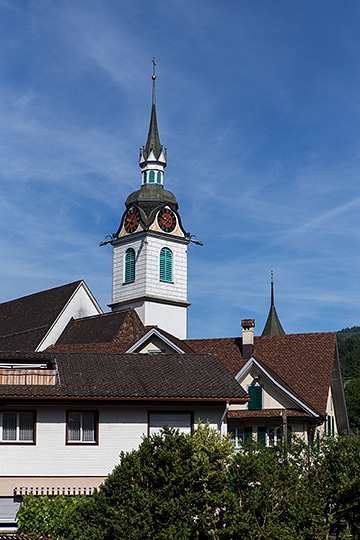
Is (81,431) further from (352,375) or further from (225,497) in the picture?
(352,375)

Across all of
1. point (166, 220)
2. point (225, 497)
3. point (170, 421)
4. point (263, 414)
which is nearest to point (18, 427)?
point (170, 421)

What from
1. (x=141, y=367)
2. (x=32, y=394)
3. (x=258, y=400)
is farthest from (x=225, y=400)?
(x=258, y=400)

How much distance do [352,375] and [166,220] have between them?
5631cm

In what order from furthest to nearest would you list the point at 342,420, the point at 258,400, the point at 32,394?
the point at 342,420 → the point at 258,400 → the point at 32,394

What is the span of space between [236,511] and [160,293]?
4934 cm

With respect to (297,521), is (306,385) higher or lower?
higher

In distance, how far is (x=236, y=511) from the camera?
65.2 feet

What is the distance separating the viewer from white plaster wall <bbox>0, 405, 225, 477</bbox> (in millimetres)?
27297

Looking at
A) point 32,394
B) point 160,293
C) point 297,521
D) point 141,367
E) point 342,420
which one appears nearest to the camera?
point 297,521

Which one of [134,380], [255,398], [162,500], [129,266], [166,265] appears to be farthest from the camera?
[129,266]

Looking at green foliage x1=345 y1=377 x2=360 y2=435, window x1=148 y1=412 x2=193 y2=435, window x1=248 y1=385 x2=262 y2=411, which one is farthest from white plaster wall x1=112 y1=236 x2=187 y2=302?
window x1=148 y1=412 x2=193 y2=435

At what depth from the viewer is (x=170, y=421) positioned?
92.8 feet

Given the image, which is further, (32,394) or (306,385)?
(306,385)

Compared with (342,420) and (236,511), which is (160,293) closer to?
(342,420)
